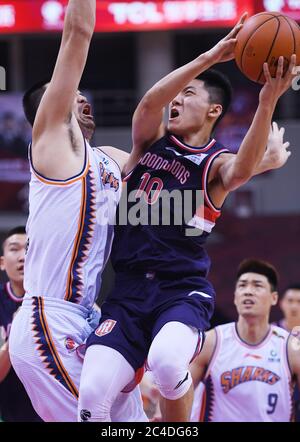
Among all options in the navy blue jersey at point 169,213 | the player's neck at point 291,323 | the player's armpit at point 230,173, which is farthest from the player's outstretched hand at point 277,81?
the player's neck at point 291,323

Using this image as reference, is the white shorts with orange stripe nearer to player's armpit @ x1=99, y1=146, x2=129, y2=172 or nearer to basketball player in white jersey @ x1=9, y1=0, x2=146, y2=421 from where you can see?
basketball player in white jersey @ x1=9, y1=0, x2=146, y2=421

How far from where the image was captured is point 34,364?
5574mm

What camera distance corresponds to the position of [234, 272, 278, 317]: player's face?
325 inches

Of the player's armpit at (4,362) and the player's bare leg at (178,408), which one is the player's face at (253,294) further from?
the player's bare leg at (178,408)

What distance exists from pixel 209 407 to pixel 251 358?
56 centimetres

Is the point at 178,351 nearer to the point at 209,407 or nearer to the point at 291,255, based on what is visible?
the point at 209,407

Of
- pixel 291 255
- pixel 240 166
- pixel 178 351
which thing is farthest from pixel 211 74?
pixel 291 255

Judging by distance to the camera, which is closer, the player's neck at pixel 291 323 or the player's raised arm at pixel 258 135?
the player's raised arm at pixel 258 135

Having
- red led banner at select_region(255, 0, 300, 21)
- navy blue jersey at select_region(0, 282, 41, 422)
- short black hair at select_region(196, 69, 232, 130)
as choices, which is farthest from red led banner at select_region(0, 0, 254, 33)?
short black hair at select_region(196, 69, 232, 130)

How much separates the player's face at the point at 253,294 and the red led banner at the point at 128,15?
730cm

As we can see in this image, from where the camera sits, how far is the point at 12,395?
7.95 meters

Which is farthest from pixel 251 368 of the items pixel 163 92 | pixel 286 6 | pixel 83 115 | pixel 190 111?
pixel 286 6

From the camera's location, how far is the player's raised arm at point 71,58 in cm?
551

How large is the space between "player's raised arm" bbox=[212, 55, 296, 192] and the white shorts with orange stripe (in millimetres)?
1178
